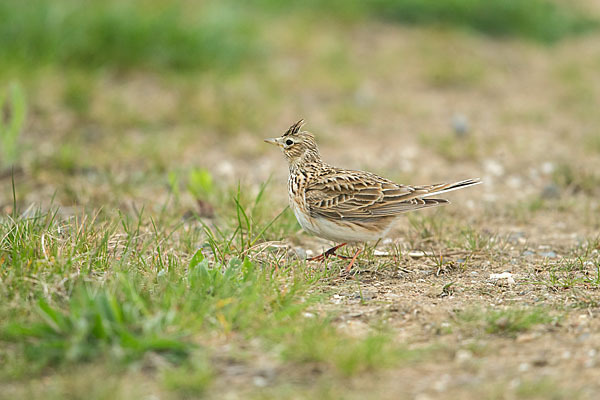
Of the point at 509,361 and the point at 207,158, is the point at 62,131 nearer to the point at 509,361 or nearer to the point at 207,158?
the point at 207,158

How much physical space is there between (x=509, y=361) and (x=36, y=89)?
23.2 ft

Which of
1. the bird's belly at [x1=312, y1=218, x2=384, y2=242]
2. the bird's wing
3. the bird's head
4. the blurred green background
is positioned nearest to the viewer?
the bird's belly at [x1=312, y1=218, x2=384, y2=242]

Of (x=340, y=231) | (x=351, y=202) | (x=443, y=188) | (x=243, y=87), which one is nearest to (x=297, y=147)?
(x=351, y=202)

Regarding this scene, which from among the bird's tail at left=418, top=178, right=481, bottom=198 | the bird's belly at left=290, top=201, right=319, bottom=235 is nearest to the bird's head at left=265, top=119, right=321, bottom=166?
the bird's belly at left=290, top=201, right=319, bottom=235

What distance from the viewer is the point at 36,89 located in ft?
29.6

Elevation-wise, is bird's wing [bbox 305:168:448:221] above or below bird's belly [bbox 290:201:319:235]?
above

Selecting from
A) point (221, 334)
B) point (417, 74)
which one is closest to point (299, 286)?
point (221, 334)

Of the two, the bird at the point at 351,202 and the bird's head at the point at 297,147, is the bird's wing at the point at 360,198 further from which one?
the bird's head at the point at 297,147

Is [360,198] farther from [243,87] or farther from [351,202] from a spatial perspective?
[243,87]

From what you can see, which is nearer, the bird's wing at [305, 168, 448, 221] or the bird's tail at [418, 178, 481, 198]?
the bird's tail at [418, 178, 481, 198]

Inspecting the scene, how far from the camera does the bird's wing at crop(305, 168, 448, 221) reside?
540 cm

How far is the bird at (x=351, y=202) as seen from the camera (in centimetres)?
527

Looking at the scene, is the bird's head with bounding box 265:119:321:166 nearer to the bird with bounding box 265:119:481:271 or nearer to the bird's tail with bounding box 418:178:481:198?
the bird with bounding box 265:119:481:271

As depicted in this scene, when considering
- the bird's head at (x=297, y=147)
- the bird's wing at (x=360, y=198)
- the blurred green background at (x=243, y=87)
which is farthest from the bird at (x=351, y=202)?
the blurred green background at (x=243, y=87)
